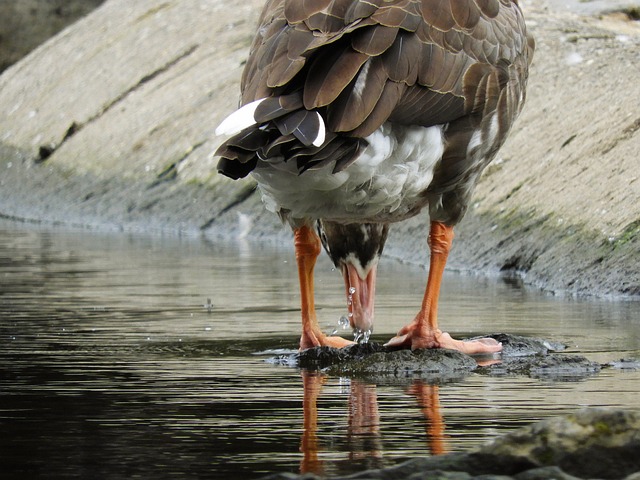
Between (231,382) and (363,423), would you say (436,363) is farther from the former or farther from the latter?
(363,423)

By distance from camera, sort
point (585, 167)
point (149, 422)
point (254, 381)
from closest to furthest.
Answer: point (149, 422)
point (254, 381)
point (585, 167)

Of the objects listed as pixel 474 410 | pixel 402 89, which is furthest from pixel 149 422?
pixel 402 89

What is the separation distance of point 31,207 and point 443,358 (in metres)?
11.9

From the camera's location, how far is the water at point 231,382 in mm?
4660

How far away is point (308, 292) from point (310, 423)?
2.52 meters

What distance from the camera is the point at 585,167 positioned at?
11.2 m

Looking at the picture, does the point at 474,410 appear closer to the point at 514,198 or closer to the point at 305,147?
the point at 305,147

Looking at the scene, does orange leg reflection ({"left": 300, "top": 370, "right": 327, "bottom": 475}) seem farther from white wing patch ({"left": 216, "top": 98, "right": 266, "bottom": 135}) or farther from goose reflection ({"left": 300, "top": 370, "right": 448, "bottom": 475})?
white wing patch ({"left": 216, "top": 98, "right": 266, "bottom": 135})

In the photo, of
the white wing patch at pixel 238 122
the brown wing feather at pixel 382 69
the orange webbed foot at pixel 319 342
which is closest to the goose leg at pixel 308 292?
the orange webbed foot at pixel 319 342

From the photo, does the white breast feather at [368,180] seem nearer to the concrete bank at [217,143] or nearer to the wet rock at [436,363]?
the wet rock at [436,363]

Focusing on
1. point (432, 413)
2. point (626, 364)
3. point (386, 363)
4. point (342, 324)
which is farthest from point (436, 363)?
point (342, 324)

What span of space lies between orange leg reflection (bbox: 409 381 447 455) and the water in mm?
10

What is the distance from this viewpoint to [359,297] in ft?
26.0

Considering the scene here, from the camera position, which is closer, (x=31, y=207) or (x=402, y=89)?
(x=402, y=89)
